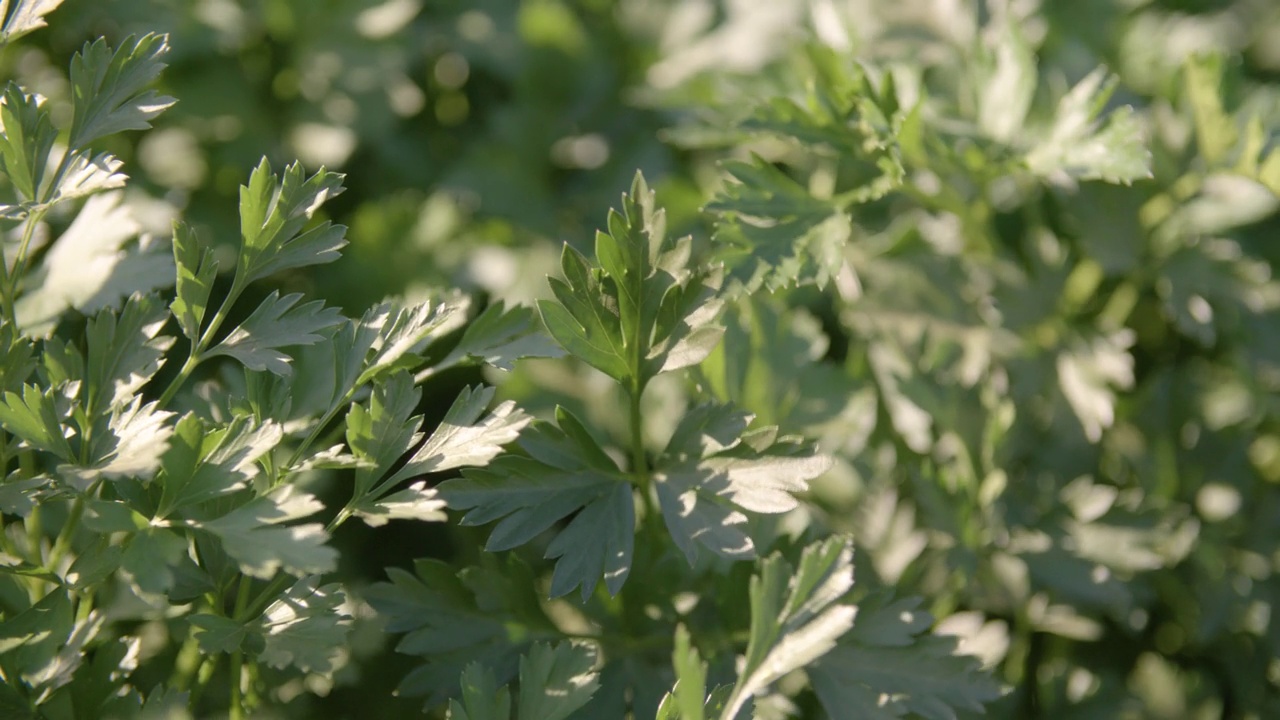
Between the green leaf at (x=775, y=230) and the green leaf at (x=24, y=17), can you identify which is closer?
the green leaf at (x=24, y=17)

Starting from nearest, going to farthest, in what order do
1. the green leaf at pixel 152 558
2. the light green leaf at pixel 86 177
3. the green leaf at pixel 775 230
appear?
the green leaf at pixel 152 558 → the light green leaf at pixel 86 177 → the green leaf at pixel 775 230

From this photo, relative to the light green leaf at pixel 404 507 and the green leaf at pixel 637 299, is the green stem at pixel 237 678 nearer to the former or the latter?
the light green leaf at pixel 404 507

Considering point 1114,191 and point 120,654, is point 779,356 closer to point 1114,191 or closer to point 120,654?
point 1114,191

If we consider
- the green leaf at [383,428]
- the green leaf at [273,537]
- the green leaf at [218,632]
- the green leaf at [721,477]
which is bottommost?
the green leaf at [721,477]

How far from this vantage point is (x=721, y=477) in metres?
0.69

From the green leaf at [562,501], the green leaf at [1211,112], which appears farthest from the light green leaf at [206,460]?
the green leaf at [1211,112]

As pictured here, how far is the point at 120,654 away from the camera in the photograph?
0.67 meters

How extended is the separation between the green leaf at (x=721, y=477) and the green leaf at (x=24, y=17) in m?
0.46

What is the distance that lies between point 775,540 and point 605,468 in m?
0.15

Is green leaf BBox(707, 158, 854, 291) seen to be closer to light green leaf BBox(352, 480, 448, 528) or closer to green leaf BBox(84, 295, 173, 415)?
light green leaf BBox(352, 480, 448, 528)

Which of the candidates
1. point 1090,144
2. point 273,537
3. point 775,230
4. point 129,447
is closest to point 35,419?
point 129,447

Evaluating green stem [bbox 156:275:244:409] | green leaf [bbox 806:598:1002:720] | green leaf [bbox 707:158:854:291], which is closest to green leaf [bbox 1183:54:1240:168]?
green leaf [bbox 707:158:854:291]

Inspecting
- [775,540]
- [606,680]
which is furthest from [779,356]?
[606,680]

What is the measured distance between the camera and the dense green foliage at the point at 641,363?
64 centimetres
